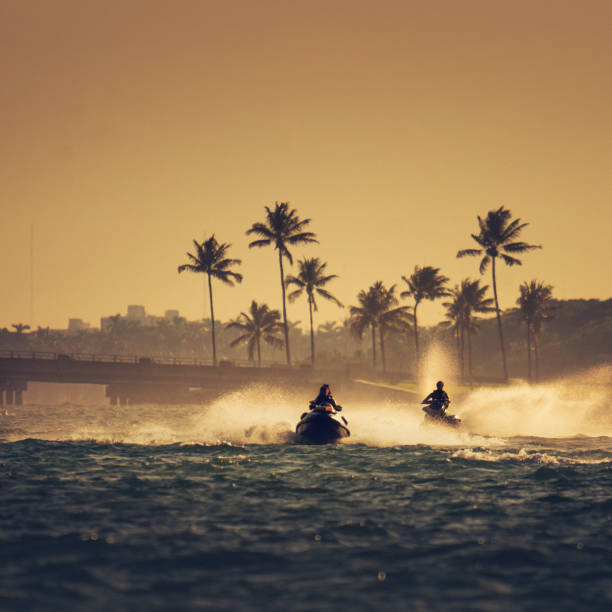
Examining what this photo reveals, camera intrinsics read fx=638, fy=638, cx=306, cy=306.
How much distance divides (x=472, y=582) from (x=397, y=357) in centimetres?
15061

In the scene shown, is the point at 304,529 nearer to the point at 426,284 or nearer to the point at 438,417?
the point at 438,417

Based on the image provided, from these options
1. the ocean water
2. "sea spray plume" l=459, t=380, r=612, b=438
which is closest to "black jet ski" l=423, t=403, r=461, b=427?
"sea spray plume" l=459, t=380, r=612, b=438

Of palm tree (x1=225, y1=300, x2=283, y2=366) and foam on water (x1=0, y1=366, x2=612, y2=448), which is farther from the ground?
palm tree (x1=225, y1=300, x2=283, y2=366)

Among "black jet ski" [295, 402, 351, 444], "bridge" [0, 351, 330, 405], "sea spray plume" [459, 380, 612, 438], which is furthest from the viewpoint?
"bridge" [0, 351, 330, 405]

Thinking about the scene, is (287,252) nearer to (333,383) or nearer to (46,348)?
(333,383)

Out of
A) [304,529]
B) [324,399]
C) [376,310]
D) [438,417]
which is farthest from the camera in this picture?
[376,310]

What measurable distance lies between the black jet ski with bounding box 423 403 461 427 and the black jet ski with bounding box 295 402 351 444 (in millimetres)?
5233

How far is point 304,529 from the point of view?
1086 centimetres


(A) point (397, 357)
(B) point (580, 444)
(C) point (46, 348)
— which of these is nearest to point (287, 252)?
(B) point (580, 444)

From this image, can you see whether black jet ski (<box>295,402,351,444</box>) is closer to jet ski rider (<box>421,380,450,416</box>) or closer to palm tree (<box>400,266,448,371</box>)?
jet ski rider (<box>421,380,450,416</box>)

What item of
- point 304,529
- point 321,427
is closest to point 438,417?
point 321,427

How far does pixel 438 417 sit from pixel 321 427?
6461 millimetres

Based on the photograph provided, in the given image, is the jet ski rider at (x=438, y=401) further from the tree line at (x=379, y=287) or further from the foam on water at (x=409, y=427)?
the tree line at (x=379, y=287)

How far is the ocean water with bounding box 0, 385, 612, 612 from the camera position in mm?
7906
